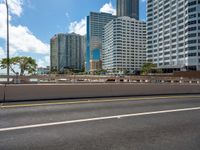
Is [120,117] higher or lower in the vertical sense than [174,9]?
lower

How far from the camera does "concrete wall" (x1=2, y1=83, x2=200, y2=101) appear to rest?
13307mm

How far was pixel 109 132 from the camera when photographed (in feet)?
20.8

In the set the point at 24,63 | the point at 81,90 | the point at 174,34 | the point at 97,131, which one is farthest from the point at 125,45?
the point at 97,131

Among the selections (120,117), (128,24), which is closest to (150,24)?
(128,24)

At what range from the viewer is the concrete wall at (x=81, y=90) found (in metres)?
13.3

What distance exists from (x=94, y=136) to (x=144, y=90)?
1239 centimetres

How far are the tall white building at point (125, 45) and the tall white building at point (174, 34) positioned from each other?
3742 centimetres

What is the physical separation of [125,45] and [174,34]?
66147 mm

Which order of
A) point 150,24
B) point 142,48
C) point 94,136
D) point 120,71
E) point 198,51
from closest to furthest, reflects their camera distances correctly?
point 94,136
point 198,51
point 150,24
point 120,71
point 142,48

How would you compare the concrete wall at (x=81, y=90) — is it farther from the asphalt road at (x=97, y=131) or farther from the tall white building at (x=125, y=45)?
the tall white building at (x=125, y=45)

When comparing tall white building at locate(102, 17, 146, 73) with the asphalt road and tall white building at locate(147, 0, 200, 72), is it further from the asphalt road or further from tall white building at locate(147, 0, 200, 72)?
the asphalt road

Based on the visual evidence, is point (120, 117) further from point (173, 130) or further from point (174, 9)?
point (174, 9)

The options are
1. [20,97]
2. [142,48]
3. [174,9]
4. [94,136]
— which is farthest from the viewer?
[142,48]

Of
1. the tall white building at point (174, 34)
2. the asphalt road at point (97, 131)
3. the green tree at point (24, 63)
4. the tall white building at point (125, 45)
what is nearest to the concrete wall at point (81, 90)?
the asphalt road at point (97, 131)
